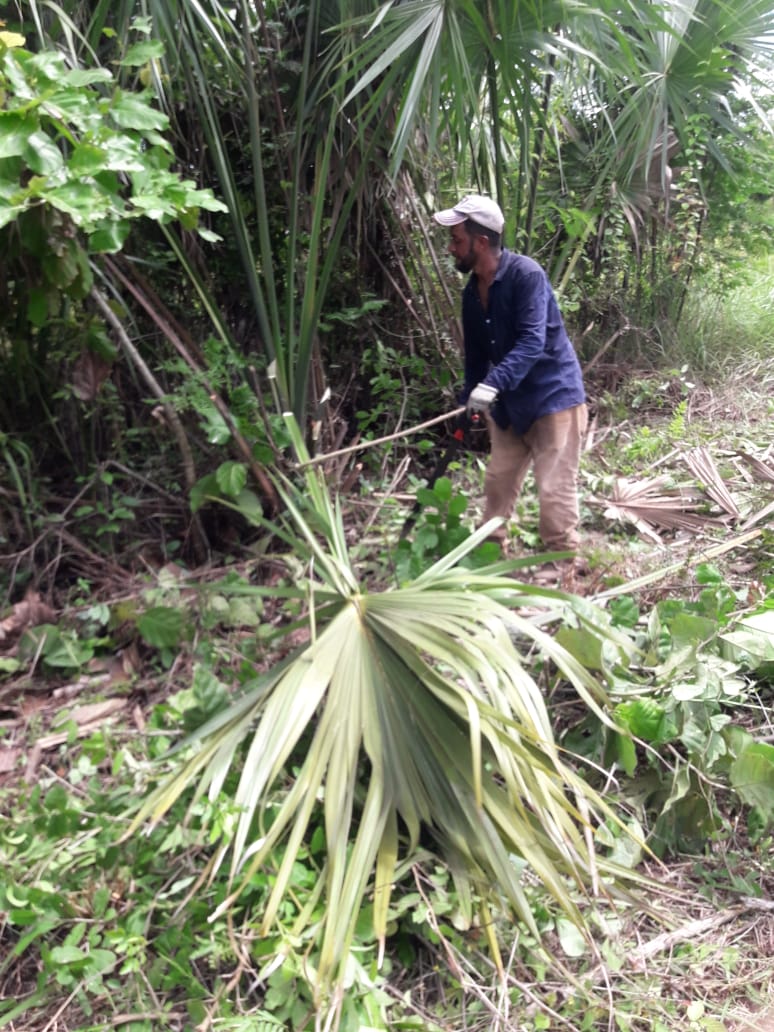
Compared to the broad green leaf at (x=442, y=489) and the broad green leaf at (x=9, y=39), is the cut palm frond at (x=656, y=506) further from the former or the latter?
the broad green leaf at (x=9, y=39)

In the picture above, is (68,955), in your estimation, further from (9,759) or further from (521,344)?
(521,344)

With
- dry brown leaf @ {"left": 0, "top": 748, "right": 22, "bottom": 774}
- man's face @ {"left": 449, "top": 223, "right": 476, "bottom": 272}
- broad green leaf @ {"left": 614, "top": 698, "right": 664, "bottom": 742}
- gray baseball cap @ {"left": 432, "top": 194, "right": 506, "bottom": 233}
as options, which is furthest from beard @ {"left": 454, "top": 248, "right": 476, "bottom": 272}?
dry brown leaf @ {"left": 0, "top": 748, "right": 22, "bottom": 774}

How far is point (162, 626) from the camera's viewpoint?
296 centimetres

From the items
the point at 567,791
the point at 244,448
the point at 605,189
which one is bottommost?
the point at 567,791

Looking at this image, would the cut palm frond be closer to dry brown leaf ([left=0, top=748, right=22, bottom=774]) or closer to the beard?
the beard

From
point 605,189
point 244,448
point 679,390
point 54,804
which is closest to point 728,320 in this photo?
point 679,390

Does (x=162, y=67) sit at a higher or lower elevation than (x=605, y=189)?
higher

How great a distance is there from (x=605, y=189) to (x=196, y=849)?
17.1 ft

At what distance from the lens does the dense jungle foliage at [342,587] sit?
179cm

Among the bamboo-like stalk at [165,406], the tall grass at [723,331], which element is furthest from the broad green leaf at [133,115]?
the tall grass at [723,331]

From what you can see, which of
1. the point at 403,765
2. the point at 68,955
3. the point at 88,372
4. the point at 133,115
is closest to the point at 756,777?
the point at 403,765

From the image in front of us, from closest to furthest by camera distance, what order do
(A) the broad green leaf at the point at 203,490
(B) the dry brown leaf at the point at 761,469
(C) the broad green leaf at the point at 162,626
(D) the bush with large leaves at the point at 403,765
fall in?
(D) the bush with large leaves at the point at 403,765, (C) the broad green leaf at the point at 162,626, (A) the broad green leaf at the point at 203,490, (B) the dry brown leaf at the point at 761,469

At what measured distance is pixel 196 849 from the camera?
2021mm

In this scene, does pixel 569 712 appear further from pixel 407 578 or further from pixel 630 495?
pixel 630 495
